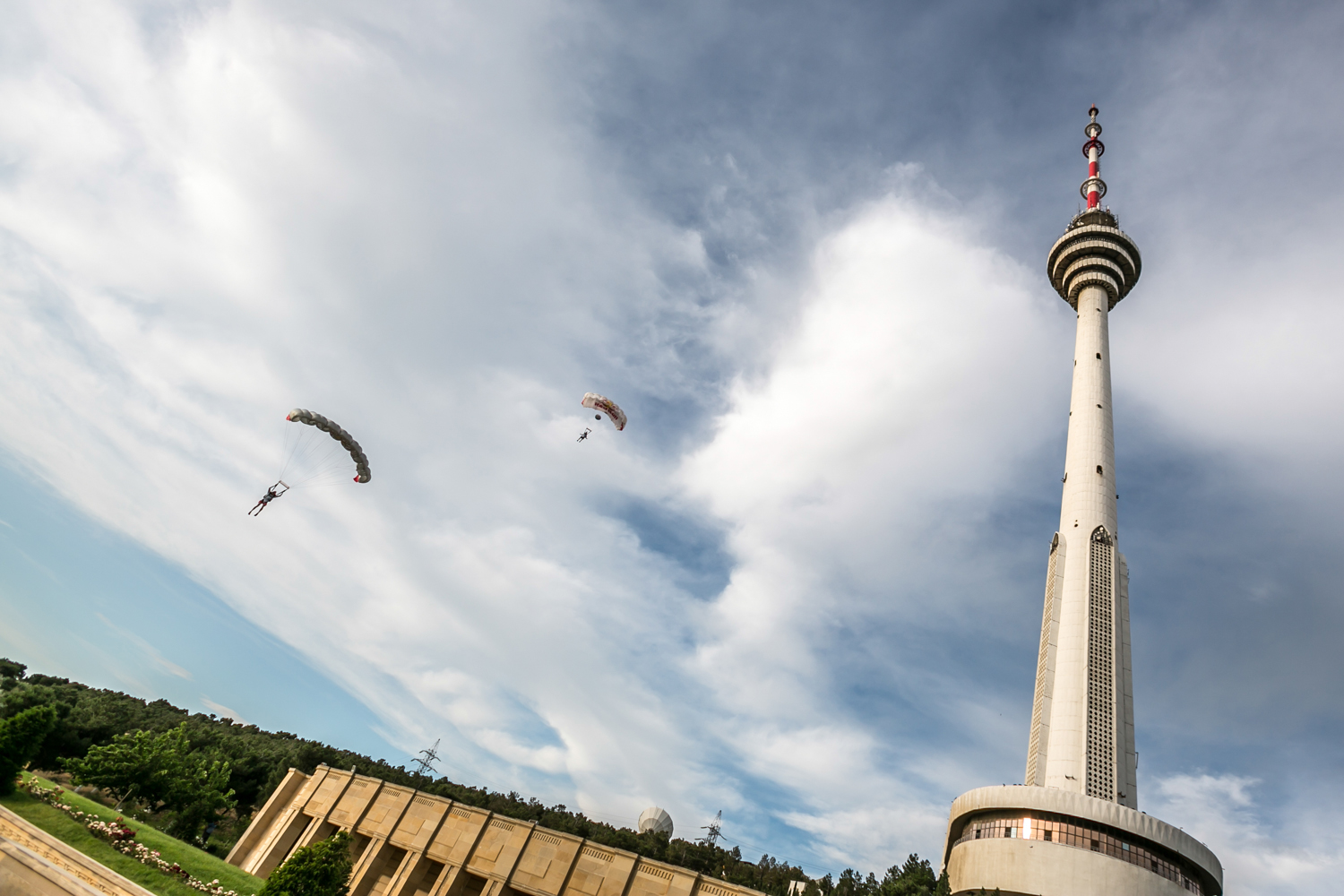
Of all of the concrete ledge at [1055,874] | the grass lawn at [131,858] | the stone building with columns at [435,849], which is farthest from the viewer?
the stone building with columns at [435,849]

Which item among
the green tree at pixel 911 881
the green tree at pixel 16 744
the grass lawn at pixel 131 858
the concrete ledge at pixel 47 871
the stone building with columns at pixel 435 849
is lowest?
the concrete ledge at pixel 47 871

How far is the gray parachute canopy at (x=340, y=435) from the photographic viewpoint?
44.6 metres

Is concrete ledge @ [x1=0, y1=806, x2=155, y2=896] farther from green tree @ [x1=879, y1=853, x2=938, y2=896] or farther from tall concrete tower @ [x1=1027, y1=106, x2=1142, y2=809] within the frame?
tall concrete tower @ [x1=1027, y1=106, x2=1142, y2=809]

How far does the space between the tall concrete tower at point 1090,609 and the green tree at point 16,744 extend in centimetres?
6007

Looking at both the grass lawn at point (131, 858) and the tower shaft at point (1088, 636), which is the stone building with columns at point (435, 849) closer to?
the grass lawn at point (131, 858)

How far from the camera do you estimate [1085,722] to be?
46344 mm

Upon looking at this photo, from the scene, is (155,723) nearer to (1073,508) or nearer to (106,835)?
(106,835)

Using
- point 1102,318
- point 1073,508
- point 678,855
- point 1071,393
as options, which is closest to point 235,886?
point 678,855

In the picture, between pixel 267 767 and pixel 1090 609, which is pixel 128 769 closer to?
pixel 267 767

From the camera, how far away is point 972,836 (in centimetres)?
4228

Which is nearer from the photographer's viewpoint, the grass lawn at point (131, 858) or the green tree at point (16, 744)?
the grass lawn at point (131, 858)

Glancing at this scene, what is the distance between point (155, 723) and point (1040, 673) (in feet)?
331

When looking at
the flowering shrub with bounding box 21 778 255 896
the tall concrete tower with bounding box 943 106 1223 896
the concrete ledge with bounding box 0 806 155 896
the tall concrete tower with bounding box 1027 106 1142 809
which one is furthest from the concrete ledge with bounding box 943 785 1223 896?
the concrete ledge with bounding box 0 806 155 896

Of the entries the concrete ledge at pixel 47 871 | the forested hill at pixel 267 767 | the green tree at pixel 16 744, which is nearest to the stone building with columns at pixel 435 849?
the forested hill at pixel 267 767
